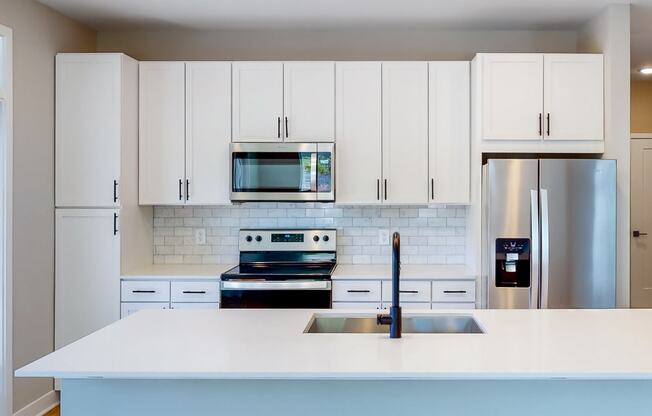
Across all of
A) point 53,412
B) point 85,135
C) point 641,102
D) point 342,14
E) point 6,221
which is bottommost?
point 53,412

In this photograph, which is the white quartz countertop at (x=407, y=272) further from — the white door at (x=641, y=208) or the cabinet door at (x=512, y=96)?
the white door at (x=641, y=208)

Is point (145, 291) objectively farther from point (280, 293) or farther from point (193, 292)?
point (280, 293)

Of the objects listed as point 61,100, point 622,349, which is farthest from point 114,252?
point 622,349

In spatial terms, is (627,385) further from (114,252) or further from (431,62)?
(114,252)

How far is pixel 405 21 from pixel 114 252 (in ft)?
8.50

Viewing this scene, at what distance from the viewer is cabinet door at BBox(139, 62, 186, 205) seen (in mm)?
3828

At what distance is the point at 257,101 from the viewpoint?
150 inches

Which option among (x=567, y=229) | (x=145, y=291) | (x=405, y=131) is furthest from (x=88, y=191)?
(x=567, y=229)

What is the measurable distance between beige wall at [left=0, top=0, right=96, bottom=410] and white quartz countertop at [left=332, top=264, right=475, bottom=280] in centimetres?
190

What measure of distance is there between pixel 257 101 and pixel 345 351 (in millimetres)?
2422

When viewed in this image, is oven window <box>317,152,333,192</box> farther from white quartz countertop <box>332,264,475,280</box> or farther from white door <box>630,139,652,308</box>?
white door <box>630,139,652,308</box>

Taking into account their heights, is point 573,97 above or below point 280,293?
above

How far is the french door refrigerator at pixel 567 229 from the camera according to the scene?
3.35m

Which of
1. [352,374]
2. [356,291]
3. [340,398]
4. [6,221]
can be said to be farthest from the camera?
[356,291]
